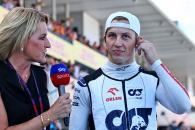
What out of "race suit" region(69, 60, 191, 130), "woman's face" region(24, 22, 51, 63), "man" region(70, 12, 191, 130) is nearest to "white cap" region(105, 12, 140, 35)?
"man" region(70, 12, 191, 130)

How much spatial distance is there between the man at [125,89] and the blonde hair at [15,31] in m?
0.58

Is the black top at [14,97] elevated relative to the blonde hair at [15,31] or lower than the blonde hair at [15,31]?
lower

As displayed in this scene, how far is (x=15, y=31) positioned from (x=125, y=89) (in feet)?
3.00

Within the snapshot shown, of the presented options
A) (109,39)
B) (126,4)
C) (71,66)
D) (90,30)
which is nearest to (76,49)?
(71,66)

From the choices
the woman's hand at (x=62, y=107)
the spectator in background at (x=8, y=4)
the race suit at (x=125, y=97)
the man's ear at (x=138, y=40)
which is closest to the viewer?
the woman's hand at (x=62, y=107)

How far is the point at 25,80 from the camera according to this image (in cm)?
366

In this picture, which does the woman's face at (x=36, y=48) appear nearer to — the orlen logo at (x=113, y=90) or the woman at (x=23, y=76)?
the woman at (x=23, y=76)

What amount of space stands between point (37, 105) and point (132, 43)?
0.83 m

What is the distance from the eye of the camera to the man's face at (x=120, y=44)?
381 cm

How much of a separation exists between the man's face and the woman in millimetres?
495

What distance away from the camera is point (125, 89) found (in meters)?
3.84

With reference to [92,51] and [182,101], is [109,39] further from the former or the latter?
[92,51]

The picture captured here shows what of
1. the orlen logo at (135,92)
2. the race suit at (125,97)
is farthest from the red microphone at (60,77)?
the orlen logo at (135,92)

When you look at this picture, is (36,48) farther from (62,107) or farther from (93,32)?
(93,32)
